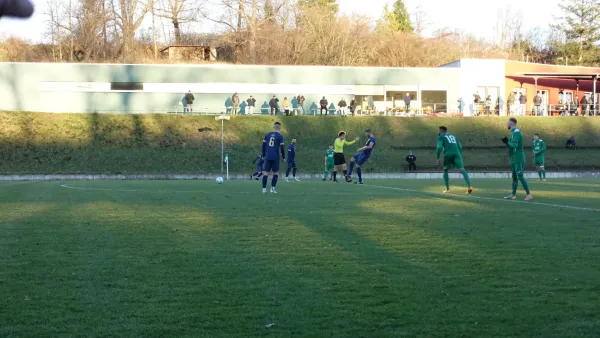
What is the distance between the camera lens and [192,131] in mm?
45500

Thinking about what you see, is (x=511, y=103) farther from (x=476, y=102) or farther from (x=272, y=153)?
(x=272, y=153)

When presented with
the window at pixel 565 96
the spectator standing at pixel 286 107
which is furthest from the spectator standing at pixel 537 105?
the spectator standing at pixel 286 107

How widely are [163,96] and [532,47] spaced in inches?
2512

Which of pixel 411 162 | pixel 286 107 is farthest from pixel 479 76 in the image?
pixel 411 162

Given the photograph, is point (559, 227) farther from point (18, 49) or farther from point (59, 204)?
point (18, 49)

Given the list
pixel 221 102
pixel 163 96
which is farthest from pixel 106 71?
pixel 221 102

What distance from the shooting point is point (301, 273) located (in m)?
7.64

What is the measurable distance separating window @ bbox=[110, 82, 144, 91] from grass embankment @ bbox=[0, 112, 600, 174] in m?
6.12

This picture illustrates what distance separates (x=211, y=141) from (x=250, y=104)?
22.4 ft

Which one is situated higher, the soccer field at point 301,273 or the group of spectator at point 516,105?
the group of spectator at point 516,105

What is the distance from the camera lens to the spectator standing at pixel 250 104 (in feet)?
166

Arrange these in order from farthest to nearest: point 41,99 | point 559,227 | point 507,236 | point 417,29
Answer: point 417,29
point 41,99
point 559,227
point 507,236

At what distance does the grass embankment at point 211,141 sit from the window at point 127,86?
241 inches

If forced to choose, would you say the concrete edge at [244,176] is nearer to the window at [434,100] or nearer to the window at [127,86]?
the window at [127,86]
